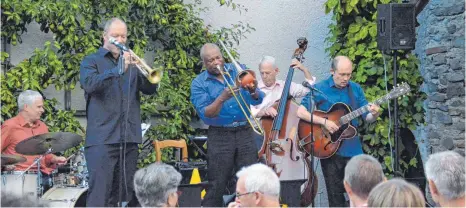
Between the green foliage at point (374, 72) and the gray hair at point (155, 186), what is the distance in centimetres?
460

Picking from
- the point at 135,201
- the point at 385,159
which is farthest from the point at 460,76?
the point at 135,201

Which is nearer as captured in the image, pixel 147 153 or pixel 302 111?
pixel 302 111

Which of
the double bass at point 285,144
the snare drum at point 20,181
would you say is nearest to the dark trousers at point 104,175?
the snare drum at point 20,181

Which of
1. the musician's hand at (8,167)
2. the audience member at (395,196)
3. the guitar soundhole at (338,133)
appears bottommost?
the audience member at (395,196)

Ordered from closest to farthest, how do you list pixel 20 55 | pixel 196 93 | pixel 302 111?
pixel 196 93 < pixel 302 111 < pixel 20 55

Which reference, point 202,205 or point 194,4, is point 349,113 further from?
point 194,4

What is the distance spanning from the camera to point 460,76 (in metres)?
9.12

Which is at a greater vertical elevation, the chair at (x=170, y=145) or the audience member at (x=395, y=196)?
the chair at (x=170, y=145)

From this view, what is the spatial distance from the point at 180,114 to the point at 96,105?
2463 millimetres

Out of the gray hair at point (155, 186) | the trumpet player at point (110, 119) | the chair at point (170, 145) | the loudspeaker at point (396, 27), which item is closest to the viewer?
the gray hair at point (155, 186)

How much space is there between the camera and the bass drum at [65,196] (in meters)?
7.39

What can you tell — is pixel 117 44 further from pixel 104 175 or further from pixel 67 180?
pixel 67 180

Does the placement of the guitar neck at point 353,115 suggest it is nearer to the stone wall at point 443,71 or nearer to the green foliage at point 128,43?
the stone wall at point 443,71

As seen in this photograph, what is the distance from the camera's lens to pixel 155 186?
4.75m
